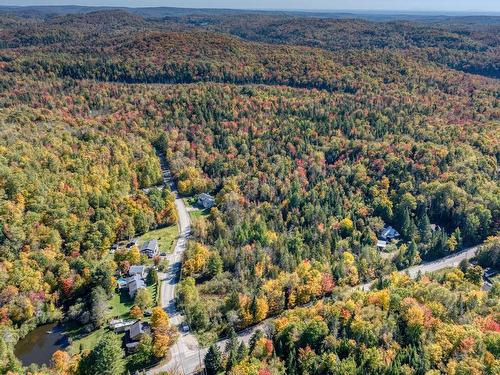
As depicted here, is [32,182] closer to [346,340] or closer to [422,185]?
[346,340]

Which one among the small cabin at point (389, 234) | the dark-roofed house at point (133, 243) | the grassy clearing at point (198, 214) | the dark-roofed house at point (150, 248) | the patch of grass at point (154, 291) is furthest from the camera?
the grassy clearing at point (198, 214)

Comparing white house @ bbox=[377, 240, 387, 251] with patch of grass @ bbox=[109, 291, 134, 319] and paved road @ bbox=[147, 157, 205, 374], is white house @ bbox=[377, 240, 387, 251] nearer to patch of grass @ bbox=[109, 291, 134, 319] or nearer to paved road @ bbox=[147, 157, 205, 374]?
paved road @ bbox=[147, 157, 205, 374]

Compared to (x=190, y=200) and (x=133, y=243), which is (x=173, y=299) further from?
(x=190, y=200)

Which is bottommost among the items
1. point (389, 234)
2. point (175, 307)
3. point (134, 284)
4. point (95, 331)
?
point (95, 331)

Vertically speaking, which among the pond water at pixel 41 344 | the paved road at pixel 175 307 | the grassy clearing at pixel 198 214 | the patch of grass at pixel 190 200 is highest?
the patch of grass at pixel 190 200

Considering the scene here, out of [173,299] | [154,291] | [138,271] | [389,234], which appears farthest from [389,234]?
[138,271]

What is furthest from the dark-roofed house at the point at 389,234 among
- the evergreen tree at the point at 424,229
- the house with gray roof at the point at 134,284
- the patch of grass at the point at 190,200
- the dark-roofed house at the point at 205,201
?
the house with gray roof at the point at 134,284

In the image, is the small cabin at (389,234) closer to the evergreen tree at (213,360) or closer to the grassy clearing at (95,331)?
the evergreen tree at (213,360)
